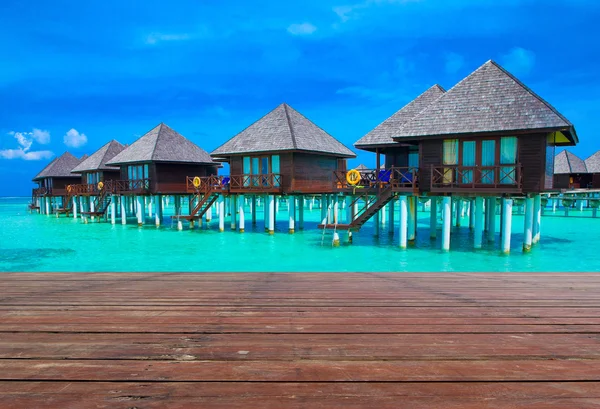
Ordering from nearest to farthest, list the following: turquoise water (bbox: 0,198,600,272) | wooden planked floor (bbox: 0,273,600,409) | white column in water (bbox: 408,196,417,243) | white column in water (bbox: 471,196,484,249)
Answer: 1. wooden planked floor (bbox: 0,273,600,409)
2. turquoise water (bbox: 0,198,600,272)
3. white column in water (bbox: 471,196,484,249)
4. white column in water (bbox: 408,196,417,243)

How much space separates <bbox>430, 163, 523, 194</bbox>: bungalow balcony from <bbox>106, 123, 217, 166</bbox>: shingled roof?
20.1 meters

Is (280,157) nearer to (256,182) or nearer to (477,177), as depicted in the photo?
(256,182)

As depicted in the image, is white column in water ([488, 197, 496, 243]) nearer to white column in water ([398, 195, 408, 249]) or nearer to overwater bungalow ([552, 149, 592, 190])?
white column in water ([398, 195, 408, 249])

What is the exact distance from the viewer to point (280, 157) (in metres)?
24.8

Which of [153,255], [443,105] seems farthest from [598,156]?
[153,255]

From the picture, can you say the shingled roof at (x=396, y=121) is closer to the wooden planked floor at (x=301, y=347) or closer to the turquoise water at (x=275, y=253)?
the turquoise water at (x=275, y=253)

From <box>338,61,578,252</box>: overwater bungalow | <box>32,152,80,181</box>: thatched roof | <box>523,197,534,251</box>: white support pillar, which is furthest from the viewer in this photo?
<box>32,152,80,181</box>: thatched roof

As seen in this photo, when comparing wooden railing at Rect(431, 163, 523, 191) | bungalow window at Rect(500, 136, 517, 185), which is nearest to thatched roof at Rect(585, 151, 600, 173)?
bungalow window at Rect(500, 136, 517, 185)

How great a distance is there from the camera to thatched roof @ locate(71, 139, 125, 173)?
39.0 metres

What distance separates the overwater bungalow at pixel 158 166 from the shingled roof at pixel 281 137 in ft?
21.8

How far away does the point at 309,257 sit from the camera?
1733 cm

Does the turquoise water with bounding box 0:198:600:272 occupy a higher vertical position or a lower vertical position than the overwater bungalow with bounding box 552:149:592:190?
lower

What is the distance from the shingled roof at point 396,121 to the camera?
21.2 m

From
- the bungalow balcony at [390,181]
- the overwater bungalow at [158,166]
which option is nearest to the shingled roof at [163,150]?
the overwater bungalow at [158,166]
